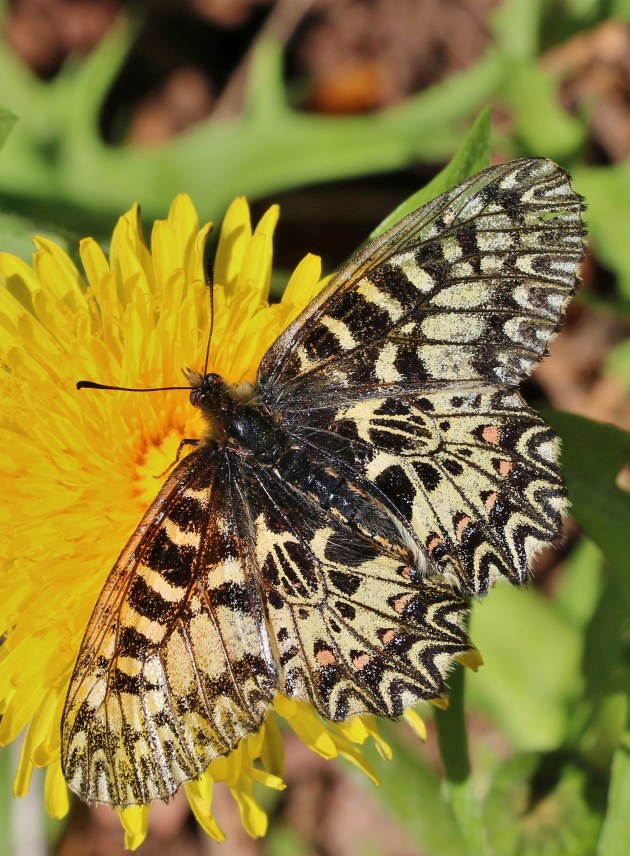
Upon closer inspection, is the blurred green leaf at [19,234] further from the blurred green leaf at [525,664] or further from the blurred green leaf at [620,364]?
the blurred green leaf at [620,364]

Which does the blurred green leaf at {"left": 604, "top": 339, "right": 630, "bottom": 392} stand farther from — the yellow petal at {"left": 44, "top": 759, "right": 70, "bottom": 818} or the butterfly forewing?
the yellow petal at {"left": 44, "top": 759, "right": 70, "bottom": 818}

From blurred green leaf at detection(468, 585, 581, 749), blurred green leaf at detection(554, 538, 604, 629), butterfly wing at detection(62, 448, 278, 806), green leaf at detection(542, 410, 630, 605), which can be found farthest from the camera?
blurred green leaf at detection(554, 538, 604, 629)

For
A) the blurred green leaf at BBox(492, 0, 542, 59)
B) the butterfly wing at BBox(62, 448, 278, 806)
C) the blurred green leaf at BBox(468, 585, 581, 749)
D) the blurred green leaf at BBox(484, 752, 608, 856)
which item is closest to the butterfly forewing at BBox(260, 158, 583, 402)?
the butterfly wing at BBox(62, 448, 278, 806)

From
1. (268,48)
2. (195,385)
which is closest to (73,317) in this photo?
(195,385)

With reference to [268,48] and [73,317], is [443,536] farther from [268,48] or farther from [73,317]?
[268,48]

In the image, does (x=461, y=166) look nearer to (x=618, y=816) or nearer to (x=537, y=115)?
(x=537, y=115)

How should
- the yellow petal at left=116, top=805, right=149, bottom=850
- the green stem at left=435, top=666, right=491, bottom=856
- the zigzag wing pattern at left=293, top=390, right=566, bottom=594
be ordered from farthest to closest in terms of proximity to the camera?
the green stem at left=435, top=666, right=491, bottom=856, the yellow petal at left=116, top=805, right=149, bottom=850, the zigzag wing pattern at left=293, top=390, right=566, bottom=594

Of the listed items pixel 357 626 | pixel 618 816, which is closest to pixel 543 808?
pixel 618 816
